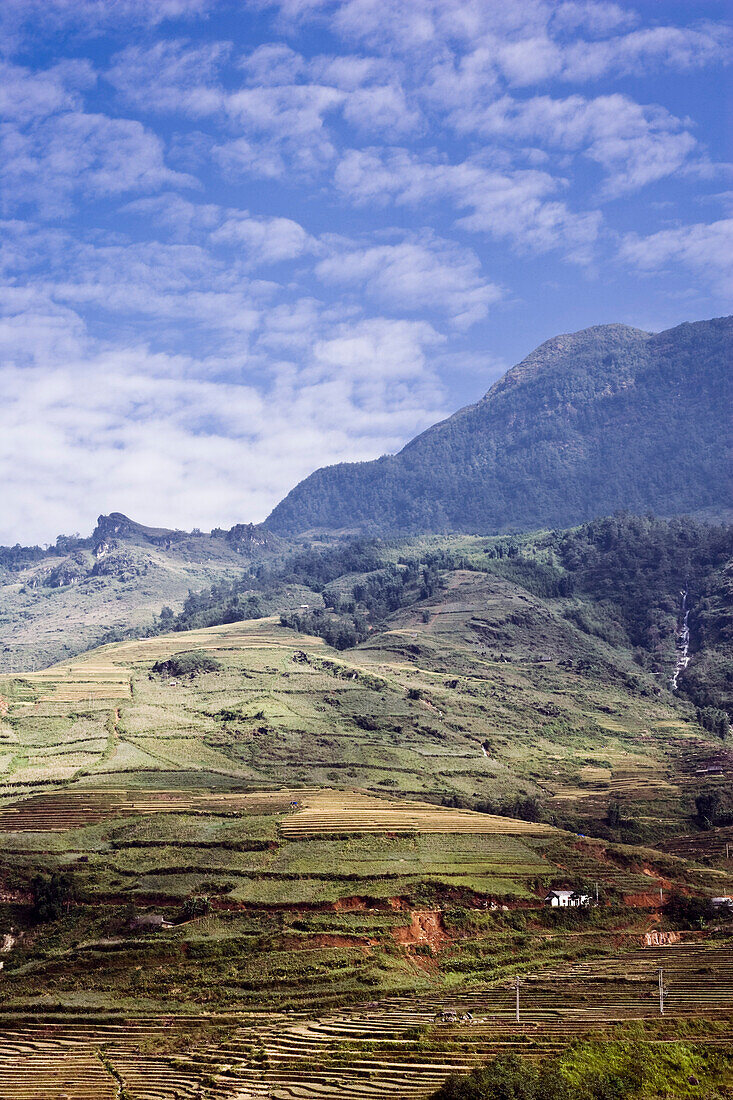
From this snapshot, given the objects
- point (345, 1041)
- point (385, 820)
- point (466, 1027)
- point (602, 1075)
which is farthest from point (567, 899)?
point (602, 1075)

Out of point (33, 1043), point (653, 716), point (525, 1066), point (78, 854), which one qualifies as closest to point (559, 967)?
point (525, 1066)

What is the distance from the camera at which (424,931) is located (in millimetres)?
82562

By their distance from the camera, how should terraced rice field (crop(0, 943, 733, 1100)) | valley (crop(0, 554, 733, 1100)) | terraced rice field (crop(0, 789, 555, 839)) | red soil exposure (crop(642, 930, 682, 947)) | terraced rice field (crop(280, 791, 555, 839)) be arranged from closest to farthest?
terraced rice field (crop(0, 943, 733, 1100)) → valley (crop(0, 554, 733, 1100)) → red soil exposure (crop(642, 930, 682, 947)) → terraced rice field (crop(280, 791, 555, 839)) → terraced rice field (crop(0, 789, 555, 839))

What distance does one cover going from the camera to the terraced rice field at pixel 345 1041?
57969mm

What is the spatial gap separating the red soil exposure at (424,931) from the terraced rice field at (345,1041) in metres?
9.36

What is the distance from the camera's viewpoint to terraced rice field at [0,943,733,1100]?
57969 millimetres

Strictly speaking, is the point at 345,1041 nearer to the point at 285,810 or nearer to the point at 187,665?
the point at 285,810

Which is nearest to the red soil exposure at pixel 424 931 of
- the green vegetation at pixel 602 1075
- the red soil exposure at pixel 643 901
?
the red soil exposure at pixel 643 901

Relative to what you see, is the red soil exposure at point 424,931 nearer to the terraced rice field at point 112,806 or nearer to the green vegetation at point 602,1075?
the green vegetation at point 602,1075

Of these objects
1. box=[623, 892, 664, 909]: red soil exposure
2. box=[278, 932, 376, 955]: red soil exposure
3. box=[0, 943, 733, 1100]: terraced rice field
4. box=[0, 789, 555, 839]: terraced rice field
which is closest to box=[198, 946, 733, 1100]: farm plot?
box=[0, 943, 733, 1100]: terraced rice field

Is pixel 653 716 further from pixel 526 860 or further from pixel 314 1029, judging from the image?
pixel 314 1029

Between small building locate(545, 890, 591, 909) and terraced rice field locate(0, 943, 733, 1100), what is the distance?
44.9 feet

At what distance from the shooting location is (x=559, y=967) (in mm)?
77500

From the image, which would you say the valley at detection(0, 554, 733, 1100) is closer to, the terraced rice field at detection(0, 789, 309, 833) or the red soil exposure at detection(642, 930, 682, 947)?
the red soil exposure at detection(642, 930, 682, 947)
